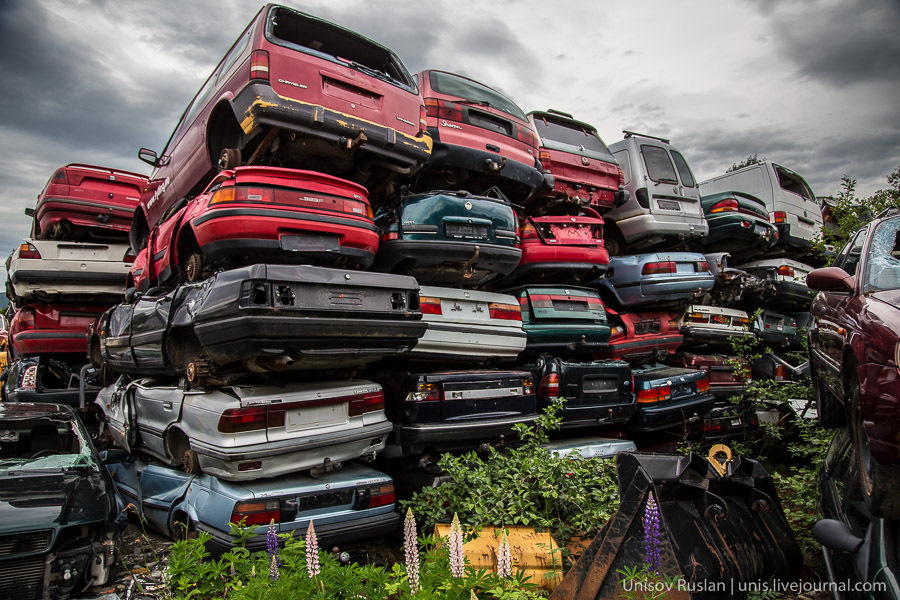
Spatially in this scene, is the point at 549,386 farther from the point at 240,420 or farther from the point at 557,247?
the point at 240,420

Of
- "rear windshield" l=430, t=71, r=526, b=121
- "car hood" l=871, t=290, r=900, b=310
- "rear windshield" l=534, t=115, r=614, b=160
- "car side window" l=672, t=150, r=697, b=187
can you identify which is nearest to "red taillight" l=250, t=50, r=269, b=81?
"rear windshield" l=430, t=71, r=526, b=121

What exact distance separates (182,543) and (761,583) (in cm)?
311

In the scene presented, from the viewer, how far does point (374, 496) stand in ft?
12.6

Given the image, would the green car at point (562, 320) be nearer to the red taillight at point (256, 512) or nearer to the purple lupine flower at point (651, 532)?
the red taillight at point (256, 512)

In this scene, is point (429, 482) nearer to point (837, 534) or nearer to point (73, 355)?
point (837, 534)

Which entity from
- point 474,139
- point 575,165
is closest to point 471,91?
point 474,139

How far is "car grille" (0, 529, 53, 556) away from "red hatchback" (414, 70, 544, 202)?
13.8 ft

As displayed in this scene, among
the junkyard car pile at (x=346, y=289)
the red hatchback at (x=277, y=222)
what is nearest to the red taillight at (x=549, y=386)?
the junkyard car pile at (x=346, y=289)

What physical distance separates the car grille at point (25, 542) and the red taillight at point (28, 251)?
5.45 m

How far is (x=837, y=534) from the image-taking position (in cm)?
235

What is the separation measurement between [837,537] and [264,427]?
3.20 m

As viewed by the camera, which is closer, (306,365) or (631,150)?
(306,365)

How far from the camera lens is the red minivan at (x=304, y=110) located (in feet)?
13.3

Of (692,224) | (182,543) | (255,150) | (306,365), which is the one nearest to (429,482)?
(306,365)
